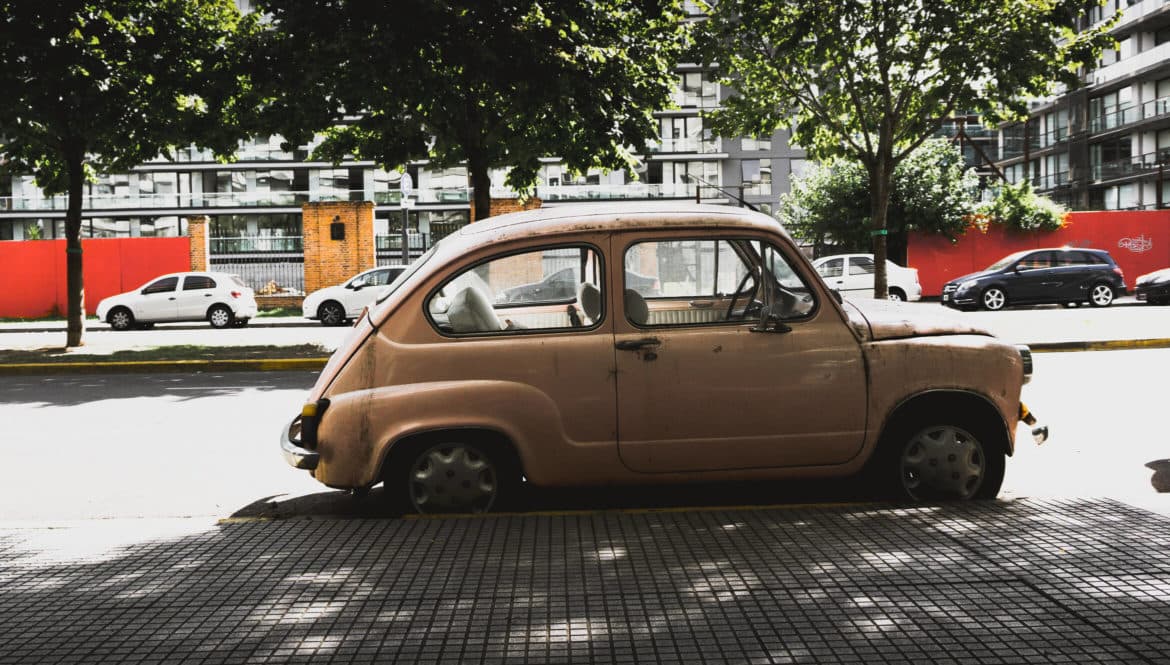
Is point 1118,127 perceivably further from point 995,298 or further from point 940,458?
point 940,458

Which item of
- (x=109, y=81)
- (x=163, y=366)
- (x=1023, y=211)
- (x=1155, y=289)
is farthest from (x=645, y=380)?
(x=1023, y=211)

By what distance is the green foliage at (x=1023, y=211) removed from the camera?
3272 cm

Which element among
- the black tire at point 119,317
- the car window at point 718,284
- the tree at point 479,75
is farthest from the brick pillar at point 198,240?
the car window at point 718,284

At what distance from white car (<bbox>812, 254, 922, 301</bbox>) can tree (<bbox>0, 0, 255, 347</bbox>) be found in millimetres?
15565

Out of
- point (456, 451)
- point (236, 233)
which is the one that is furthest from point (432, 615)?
point (236, 233)

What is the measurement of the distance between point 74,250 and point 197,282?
8.54m

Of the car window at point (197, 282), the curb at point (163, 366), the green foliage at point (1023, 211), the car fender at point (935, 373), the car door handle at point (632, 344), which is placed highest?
the green foliage at point (1023, 211)

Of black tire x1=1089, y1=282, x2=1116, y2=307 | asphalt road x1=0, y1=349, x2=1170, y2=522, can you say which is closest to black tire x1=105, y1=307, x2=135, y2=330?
asphalt road x1=0, y1=349, x2=1170, y2=522

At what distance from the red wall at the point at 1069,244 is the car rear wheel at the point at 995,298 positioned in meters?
7.96

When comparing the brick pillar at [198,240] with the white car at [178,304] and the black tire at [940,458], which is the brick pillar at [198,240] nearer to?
the white car at [178,304]

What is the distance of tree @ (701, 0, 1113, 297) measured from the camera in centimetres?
1644

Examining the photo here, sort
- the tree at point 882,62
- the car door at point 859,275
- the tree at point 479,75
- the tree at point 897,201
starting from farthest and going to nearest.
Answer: the tree at point 897,201
the car door at point 859,275
the tree at point 882,62
the tree at point 479,75

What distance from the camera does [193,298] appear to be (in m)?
25.3

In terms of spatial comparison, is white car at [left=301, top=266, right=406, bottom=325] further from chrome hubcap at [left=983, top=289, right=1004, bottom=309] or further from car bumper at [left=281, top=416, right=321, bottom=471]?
car bumper at [left=281, top=416, right=321, bottom=471]
